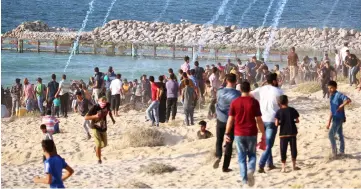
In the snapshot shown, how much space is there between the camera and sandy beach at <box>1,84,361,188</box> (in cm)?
1198

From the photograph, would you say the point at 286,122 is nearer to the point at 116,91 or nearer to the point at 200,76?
the point at 200,76

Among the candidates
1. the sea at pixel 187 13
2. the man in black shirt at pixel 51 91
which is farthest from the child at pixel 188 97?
the sea at pixel 187 13

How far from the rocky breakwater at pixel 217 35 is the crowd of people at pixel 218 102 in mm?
29671

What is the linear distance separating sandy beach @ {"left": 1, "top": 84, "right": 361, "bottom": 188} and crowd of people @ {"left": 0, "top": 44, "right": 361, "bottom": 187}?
29 cm

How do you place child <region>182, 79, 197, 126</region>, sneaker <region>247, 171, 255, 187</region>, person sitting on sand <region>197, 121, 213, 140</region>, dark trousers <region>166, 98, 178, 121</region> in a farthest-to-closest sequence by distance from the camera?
dark trousers <region>166, 98, 178, 121</region>
child <region>182, 79, 197, 126</region>
person sitting on sand <region>197, 121, 213, 140</region>
sneaker <region>247, 171, 255, 187</region>

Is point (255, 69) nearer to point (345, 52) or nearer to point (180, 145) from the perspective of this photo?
point (345, 52)

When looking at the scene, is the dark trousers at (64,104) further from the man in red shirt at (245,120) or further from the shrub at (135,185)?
the man in red shirt at (245,120)

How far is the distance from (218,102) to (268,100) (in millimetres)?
700

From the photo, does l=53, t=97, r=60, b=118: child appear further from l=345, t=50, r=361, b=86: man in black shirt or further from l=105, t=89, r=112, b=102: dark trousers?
l=345, t=50, r=361, b=86: man in black shirt

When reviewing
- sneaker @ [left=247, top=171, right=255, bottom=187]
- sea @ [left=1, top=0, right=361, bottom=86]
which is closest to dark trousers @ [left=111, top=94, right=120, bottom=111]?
sneaker @ [left=247, top=171, right=255, bottom=187]

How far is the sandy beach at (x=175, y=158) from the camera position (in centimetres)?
1198

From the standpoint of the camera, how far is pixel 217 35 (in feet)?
212

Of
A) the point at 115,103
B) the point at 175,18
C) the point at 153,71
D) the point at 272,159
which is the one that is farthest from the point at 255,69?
the point at 175,18

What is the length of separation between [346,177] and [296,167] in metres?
0.81
